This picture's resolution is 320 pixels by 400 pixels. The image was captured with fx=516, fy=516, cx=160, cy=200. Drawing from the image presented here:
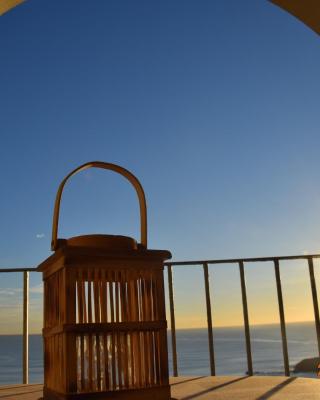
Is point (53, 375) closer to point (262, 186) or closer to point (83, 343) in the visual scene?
point (83, 343)

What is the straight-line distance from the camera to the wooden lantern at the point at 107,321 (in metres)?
1.22

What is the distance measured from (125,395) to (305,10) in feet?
4.27

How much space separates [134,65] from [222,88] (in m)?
2.28

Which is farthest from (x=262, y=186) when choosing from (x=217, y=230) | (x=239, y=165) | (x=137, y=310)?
(x=137, y=310)

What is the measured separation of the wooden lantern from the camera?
1.22 metres

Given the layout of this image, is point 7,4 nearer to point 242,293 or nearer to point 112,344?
point 112,344

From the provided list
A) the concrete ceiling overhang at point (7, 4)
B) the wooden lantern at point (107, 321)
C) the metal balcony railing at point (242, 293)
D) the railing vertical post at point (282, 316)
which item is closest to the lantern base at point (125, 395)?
the wooden lantern at point (107, 321)

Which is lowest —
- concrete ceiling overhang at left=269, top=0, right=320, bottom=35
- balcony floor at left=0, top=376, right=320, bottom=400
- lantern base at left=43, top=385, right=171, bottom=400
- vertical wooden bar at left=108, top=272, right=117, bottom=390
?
balcony floor at left=0, top=376, right=320, bottom=400

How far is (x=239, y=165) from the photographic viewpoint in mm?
20000

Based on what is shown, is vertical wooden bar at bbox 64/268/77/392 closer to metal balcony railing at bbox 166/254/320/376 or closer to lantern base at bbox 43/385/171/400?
lantern base at bbox 43/385/171/400

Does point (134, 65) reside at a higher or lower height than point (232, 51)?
higher

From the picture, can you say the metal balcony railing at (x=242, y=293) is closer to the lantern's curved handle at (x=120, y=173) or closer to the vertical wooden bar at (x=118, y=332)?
the lantern's curved handle at (x=120, y=173)

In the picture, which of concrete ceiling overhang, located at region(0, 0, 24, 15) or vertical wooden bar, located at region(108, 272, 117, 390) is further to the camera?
concrete ceiling overhang, located at region(0, 0, 24, 15)

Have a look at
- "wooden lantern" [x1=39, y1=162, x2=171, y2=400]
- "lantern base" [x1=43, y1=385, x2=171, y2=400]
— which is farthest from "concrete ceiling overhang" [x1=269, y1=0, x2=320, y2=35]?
"lantern base" [x1=43, y1=385, x2=171, y2=400]
